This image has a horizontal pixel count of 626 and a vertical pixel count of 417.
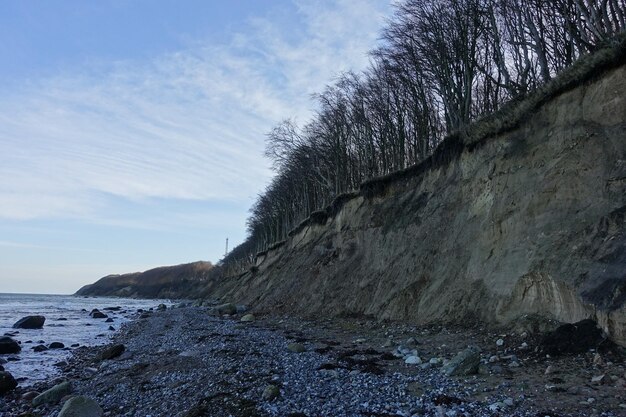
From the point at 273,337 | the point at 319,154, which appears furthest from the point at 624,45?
the point at 319,154

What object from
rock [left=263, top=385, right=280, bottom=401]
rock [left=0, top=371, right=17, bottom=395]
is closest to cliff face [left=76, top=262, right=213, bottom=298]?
rock [left=0, top=371, right=17, bottom=395]

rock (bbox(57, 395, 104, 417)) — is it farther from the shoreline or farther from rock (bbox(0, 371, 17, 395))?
rock (bbox(0, 371, 17, 395))

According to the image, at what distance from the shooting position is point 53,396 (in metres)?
11.3

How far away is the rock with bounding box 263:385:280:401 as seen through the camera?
8.76 metres

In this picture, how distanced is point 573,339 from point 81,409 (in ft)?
34.1

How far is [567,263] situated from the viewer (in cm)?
1116

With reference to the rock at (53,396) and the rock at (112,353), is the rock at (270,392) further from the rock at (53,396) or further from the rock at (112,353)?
the rock at (112,353)

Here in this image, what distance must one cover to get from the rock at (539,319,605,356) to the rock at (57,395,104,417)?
9.59 meters

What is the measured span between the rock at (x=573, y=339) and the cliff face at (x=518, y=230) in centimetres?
26

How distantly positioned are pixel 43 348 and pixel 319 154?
29388 mm

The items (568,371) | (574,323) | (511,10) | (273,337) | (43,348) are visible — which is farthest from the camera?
(43,348)

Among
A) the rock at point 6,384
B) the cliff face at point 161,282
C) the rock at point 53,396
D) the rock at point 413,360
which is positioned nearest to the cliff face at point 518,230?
the rock at point 413,360

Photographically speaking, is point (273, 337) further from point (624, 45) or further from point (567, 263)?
point (624, 45)

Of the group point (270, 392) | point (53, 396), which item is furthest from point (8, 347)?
point (270, 392)
